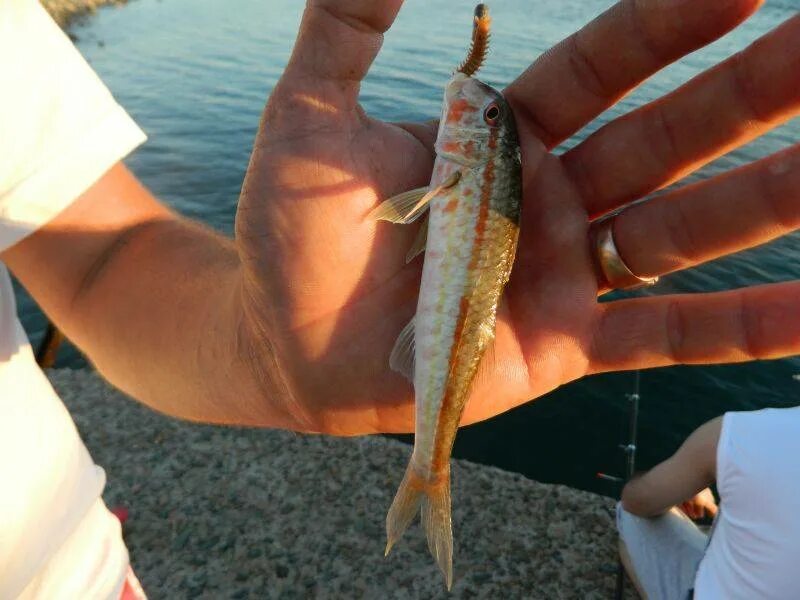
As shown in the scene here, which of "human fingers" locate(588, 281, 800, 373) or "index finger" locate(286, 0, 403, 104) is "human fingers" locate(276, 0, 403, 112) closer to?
"index finger" locate(286, 0, 403, 104)

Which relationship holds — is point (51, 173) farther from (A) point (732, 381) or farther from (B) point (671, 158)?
(A) point (732, 381)

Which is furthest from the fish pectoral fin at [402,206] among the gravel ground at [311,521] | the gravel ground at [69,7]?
the gravel ground at [69,7]

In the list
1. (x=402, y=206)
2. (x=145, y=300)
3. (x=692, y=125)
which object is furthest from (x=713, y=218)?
(x=145, y=300)

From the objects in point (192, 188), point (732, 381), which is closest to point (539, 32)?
point (192, 188)

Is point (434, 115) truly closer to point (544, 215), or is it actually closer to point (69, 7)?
point (544, 215)

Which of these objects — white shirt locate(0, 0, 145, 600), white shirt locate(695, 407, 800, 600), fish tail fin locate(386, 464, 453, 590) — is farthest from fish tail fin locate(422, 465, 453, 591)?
white shirt locate(695, 407, 800, 600)
